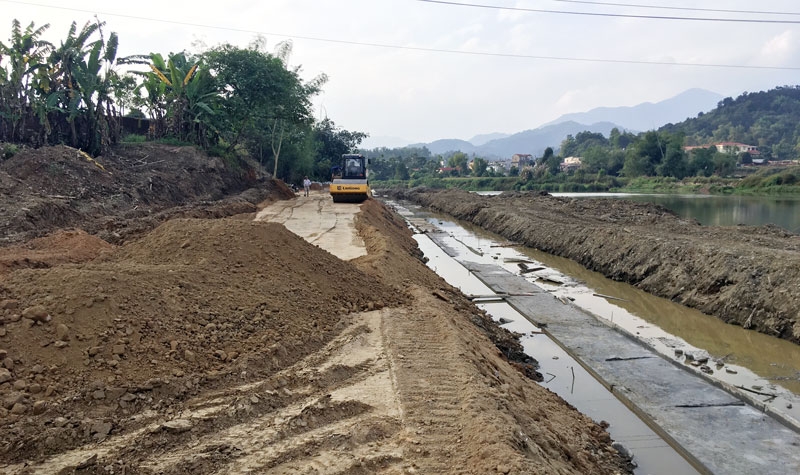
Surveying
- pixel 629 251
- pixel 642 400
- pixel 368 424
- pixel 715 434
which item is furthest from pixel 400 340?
pixel 629 251

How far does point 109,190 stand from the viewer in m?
18.4

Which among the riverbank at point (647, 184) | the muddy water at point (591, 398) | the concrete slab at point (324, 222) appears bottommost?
the muddy water at point (591, 398)

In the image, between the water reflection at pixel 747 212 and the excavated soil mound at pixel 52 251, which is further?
the water reflection at pixel 747 212

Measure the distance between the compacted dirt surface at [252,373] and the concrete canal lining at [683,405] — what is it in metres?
0.99

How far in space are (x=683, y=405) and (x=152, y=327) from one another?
693cm

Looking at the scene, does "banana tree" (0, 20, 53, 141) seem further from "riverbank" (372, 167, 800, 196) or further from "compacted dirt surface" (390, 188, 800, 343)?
"riverbank" (372, 167, 800, 196)

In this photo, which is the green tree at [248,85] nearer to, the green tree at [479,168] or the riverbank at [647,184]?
the riverbank at [647,184]

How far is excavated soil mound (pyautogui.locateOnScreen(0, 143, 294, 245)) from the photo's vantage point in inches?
544

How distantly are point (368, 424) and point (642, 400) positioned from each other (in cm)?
459

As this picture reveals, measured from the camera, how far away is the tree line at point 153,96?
1997cm

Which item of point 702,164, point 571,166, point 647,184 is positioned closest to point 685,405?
point 647,184

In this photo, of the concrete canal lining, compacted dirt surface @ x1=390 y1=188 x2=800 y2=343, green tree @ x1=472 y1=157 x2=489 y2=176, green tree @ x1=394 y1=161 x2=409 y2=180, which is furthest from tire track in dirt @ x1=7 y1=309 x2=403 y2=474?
green tree @ x1=394 y1=161 x2=409 y2=180

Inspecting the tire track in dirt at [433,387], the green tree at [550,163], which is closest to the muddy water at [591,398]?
the tire track in dirt at [433,387]

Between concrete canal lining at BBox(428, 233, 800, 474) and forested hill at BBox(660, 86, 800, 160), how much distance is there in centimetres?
12339
